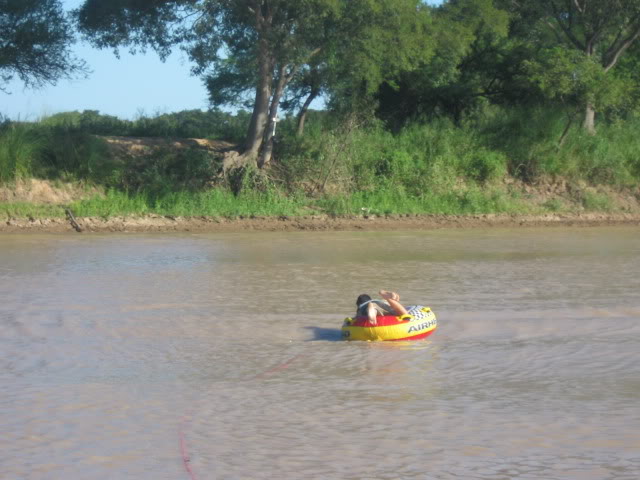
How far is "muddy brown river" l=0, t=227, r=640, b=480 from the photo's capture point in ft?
22.5

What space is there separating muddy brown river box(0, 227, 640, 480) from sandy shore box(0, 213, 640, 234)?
4635mm

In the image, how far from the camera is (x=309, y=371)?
372 inches

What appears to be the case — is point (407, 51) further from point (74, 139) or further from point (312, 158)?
point (74, 139)

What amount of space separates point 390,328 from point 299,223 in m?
12.3

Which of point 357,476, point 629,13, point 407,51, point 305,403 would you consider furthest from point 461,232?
point 357,476

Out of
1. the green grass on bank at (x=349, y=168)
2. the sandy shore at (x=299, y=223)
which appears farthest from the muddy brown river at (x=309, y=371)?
the green grass on bank at (x=349, y=168)

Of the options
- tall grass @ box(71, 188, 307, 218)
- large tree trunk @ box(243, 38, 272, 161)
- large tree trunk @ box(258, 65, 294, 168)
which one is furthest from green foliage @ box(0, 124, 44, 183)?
large tree trunk @ box(258, 65, 294, 168)

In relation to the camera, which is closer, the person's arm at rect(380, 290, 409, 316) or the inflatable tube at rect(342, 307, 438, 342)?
the inflatable tube at rect(342, 307, 438, 342)

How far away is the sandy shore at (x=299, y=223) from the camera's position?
21734 millimetres

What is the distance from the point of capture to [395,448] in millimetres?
7062

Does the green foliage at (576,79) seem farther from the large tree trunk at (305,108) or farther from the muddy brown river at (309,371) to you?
the muddy brown river at (309,371)

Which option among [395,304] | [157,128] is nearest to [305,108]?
[157,128]

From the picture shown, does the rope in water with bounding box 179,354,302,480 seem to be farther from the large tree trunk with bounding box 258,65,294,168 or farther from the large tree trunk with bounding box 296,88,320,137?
the large tree trunk with bounding box 296,88,320,137

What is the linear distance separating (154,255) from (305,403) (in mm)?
10113
